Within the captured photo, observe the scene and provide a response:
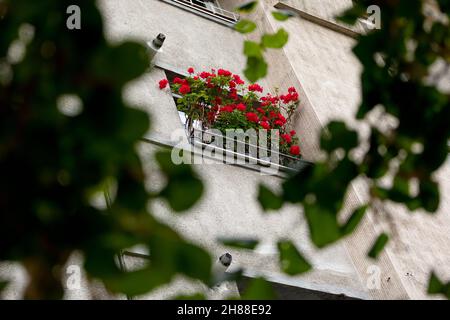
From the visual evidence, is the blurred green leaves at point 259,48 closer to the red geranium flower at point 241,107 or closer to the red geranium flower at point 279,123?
the red geranium flower at point 241,107

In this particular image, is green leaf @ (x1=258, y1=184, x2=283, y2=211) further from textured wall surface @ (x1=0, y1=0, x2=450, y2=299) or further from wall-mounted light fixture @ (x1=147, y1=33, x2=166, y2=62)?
wall-mounted light fixture @ (x1=147, y1=33, x2=166, y2=62)

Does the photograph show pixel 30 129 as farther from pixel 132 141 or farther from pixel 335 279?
pixel 335 279

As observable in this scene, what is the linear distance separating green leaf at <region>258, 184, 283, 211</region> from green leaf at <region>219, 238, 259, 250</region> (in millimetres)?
69

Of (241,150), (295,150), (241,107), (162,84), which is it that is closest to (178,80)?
(162,84)

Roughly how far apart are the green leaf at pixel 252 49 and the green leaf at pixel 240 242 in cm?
64

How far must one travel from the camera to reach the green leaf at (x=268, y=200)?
3.73 feet

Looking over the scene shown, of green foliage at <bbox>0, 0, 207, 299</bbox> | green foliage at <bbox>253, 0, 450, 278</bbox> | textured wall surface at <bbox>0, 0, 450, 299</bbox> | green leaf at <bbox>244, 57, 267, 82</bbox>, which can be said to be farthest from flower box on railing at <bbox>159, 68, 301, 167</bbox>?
green foliage at <bbox>0, 0, 207, 299</bbox>

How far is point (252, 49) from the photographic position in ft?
5.35

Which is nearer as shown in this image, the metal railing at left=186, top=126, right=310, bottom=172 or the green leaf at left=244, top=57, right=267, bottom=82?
the green leaf at left=244, top=57, right=267, bottom=82

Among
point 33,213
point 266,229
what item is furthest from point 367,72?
point 266,229

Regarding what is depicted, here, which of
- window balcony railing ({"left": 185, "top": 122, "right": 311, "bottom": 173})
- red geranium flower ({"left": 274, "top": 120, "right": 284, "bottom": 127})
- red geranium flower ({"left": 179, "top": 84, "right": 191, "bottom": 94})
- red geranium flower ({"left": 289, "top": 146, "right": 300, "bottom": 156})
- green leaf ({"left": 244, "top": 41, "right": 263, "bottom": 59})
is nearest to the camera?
green leaf ({"left": 244, "top": 41, "right": 263, "bottom": 59})

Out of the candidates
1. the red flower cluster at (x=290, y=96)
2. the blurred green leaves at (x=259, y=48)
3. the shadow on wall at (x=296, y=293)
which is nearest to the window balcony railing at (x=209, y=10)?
the red flower cluster at (x=290, y=96)

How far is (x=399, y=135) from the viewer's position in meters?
1.28

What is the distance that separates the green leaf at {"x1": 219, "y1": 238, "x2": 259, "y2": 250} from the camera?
1.08 meters
